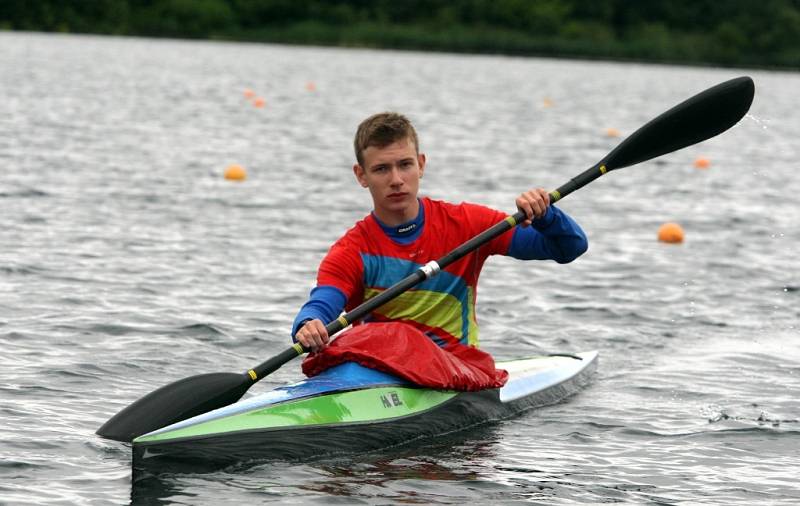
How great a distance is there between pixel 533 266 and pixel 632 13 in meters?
79.2

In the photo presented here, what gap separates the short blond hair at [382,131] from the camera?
6.51 metres

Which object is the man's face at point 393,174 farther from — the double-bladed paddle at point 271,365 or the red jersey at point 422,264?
the double-bladed paddle at point 271,365

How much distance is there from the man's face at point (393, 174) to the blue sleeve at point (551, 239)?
0.60 meters

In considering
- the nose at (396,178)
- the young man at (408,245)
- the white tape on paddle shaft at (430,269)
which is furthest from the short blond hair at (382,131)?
the white tape on paddle shaft at (430,269)

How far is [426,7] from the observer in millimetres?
84312

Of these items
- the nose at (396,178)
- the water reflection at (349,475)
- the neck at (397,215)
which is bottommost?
the water reflection at (349,475)

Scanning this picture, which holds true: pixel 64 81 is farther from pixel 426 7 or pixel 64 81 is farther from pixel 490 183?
pixel 426 7

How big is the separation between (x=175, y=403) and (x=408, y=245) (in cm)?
138

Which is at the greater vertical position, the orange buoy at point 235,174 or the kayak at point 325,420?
the orange buoy at point 235,174

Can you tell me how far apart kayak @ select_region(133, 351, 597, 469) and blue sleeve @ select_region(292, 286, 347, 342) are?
0.31 meters

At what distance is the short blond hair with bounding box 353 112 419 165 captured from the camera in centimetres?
651

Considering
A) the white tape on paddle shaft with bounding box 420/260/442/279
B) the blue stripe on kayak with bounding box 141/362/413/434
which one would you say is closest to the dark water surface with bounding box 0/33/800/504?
the blue stripe on kayak with bounding box 141/362/413/434

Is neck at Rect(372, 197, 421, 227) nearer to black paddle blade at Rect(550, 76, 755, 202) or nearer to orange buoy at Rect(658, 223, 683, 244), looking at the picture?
black paddle blade at Rect(550, 76, 755, 202)

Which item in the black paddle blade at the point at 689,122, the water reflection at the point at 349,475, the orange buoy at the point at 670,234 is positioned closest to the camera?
the water reflection at the point at 349,475
